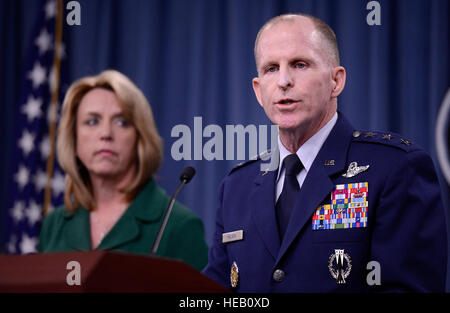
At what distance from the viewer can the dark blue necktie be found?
181 centimetres

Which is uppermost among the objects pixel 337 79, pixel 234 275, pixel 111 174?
pixel 337 79

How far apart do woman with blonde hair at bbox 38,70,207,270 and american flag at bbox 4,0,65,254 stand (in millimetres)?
725

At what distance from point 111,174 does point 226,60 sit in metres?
0.94

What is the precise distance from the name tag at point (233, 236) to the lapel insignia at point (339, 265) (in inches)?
12.9

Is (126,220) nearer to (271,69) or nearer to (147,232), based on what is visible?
(147,232)

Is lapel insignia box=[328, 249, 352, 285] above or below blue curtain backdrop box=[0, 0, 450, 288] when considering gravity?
below

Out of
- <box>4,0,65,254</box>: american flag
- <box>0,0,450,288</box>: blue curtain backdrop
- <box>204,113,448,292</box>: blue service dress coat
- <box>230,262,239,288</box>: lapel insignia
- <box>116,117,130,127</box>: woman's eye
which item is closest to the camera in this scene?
<box>204,113,448,292</box>: blue service dress coat

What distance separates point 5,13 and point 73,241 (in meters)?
1.89

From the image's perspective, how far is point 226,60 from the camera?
3131mm

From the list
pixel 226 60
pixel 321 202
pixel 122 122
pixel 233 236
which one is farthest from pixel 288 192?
pixel 226 60

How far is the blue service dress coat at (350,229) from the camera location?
159 cm

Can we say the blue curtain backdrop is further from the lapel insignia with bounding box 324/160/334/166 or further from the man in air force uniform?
the lapel insignia with bounding box 324/160/334/166

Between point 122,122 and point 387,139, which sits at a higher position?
point 122,122

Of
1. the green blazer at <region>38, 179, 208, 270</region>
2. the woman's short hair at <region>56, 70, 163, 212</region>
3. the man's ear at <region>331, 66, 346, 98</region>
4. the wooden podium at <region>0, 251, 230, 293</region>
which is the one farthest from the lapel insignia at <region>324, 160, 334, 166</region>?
the woman's short hair at <region>56, 70, 163, 212</region>
